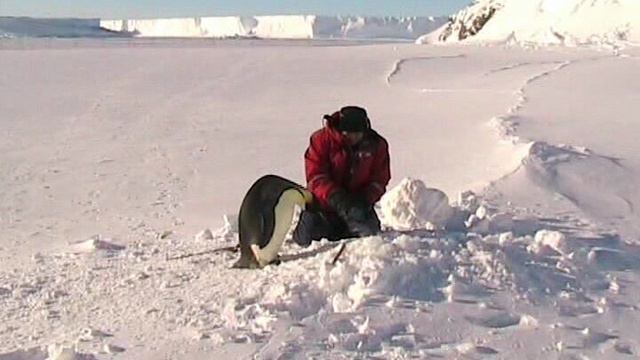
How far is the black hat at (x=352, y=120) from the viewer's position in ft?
16.7

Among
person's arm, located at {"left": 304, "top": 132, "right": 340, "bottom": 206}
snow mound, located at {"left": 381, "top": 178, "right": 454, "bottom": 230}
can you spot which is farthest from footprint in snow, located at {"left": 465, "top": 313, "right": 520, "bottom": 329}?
person's arm, located at {"left": 304, "top": 132, "right": 340, "bottom": 206}

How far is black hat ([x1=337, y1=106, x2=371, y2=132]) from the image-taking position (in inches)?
200

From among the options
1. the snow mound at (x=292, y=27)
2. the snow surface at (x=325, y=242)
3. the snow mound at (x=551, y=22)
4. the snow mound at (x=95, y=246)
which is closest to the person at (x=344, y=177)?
the snow surface at (x=325, y=242)

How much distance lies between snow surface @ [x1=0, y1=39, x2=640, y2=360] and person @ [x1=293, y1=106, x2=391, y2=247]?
0.22 meters

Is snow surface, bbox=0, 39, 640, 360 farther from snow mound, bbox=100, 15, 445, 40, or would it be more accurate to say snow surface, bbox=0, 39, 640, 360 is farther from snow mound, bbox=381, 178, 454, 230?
snow mound, bbox=100, 15, 445, 40

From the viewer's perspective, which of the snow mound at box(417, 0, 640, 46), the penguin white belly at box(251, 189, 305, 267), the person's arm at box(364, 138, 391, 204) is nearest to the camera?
the penguin white belly at box(251, 189, 305, 267)

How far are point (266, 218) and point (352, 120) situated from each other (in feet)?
2.20

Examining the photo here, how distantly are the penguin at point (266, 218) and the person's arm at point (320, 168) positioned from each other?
136 millimetres

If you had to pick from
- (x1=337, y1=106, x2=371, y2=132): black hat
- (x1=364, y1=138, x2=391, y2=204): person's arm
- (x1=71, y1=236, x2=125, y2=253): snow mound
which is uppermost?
(x1=337, y1=106, x2=371, y2=132): black hat

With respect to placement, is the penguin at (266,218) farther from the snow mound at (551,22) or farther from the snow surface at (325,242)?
the snow mound at (551,22)

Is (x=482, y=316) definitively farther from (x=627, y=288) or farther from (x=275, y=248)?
(x=275, y=248)

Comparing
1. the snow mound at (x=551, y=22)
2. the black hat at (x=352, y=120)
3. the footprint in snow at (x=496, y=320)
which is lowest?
the snow mound at (x=551, y=22)

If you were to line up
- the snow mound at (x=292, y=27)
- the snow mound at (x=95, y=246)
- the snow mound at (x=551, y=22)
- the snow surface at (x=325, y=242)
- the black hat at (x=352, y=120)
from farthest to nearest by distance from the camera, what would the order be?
the snow mound at (x=292, y=27)
the snow mound at (x=551, y=22)
the snow mound at (x=95, y=246)
the black hat at (x=352, y=120)
the snow surface at (x=325, y=242)

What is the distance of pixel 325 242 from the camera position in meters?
5.12
